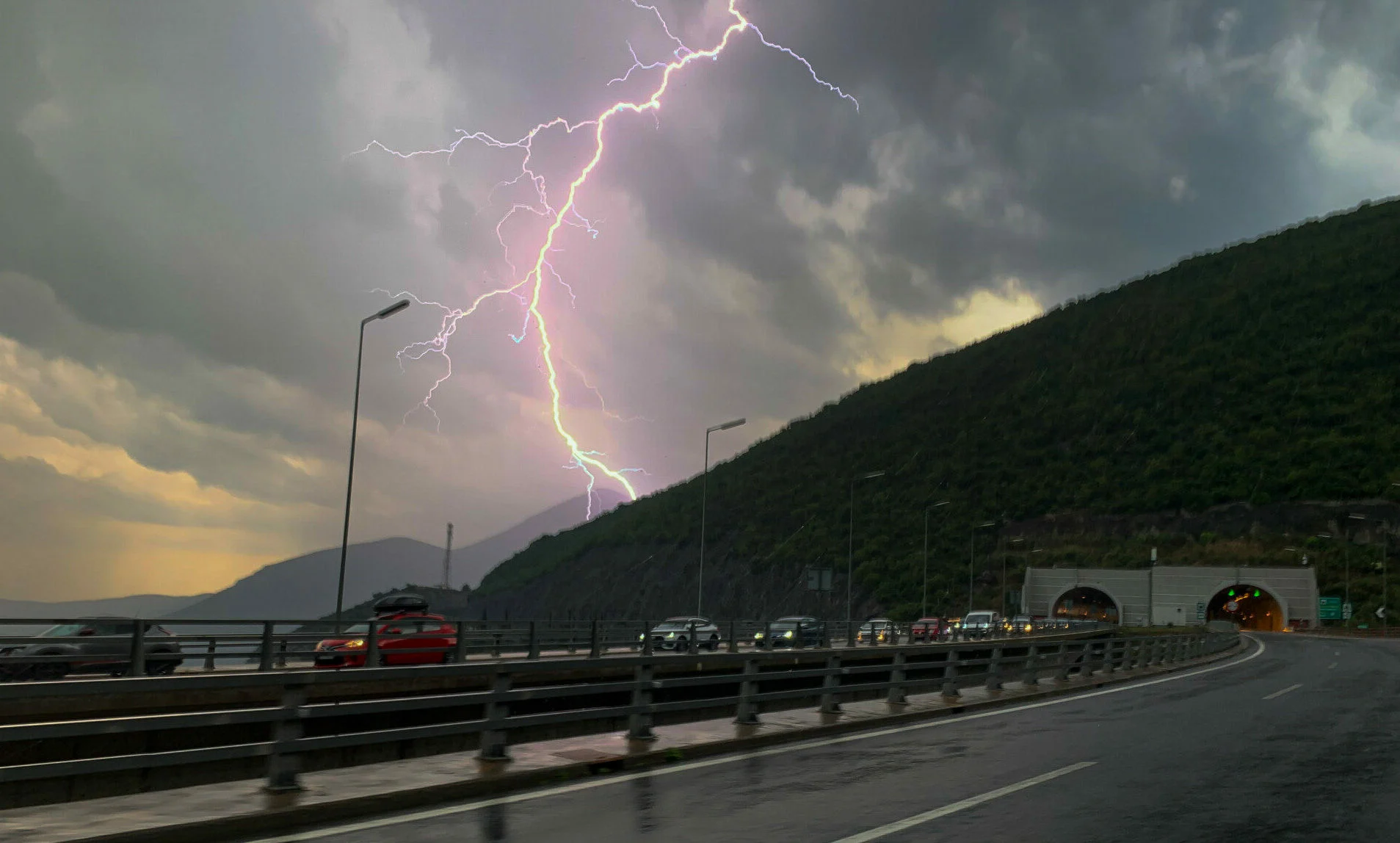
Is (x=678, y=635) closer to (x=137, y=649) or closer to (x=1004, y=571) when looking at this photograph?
(x=137, y=649)

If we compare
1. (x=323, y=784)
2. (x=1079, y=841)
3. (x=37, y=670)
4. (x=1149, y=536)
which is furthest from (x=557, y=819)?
(x=1149, y=536)

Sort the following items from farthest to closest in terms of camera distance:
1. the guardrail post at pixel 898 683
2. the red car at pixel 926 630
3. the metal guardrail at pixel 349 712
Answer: the red car at pixel 926 630 < the guardrail post at pixel 898 683 < the metal guardrail at pixel 349 712

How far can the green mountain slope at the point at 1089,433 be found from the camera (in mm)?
116812

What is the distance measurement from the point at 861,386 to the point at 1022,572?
7707 centimetres

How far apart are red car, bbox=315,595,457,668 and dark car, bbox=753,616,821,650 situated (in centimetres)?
1598

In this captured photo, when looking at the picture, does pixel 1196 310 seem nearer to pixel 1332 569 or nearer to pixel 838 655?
pixel 1332 569

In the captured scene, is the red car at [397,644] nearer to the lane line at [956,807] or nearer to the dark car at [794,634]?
the dark car at [794,634]

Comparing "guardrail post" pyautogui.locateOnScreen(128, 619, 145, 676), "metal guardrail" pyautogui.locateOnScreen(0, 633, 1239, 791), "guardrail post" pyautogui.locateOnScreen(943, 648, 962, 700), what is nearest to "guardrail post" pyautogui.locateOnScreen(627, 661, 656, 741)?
"metal guardrail" pyautogui.locateOnScreen(0, 633, 1239, 791)


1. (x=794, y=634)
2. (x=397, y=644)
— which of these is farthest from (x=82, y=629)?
(x=794, y=634)

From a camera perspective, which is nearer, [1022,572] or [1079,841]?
[1079,841]

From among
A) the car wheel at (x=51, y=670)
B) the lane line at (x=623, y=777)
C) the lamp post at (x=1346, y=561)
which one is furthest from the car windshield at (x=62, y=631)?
the lamp post at (x=1346, y=561)

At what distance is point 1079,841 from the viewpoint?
297 inches

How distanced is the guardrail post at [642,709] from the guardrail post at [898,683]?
5.99 metres

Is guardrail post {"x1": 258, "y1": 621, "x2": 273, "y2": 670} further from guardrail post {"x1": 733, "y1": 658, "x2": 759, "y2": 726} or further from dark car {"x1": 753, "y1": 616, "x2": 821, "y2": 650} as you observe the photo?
dark car {"x1": 753, "y1": 616, "x2": 821, "y2": 650}
